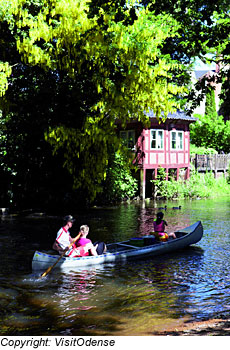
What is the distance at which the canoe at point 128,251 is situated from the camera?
43.9 feet

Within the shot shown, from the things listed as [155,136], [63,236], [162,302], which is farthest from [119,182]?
[162,302]

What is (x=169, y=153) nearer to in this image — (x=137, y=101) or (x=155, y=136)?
(x=155, y=136)

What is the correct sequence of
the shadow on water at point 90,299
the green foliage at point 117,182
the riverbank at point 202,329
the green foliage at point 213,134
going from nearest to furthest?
the riverbank at point 202,329 → the shadow on water at point 90,299 → the green foliage at point 117,182 → the green foliage at point 213,134

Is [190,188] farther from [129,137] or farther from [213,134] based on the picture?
[213,134]

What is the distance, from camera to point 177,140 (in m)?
38.5

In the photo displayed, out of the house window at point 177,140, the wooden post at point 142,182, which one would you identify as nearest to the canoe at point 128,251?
the wooden post at point 142,182

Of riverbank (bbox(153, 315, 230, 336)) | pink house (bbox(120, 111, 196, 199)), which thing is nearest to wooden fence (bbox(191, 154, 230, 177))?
pink house (bbox(120, 111, 196, 199))

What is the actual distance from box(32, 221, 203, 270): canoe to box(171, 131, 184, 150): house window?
69.9 feet

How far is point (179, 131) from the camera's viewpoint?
38844 mm

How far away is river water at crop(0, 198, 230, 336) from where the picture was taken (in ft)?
29.7

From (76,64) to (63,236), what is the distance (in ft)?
39.4

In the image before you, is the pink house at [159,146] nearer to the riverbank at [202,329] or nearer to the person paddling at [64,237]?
the person paddling at [64,237]

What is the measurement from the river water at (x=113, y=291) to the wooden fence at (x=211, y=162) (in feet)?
69.1

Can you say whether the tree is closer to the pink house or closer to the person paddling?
the pink house
